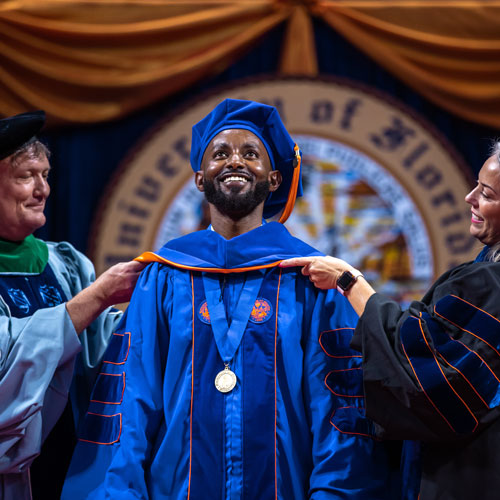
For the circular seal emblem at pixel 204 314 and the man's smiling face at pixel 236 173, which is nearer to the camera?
the circular seal emblem at pixel 204 314

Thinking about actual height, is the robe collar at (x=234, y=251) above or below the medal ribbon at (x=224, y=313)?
above

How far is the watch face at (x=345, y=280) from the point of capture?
227 cm

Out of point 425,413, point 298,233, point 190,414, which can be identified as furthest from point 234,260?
point 298,233

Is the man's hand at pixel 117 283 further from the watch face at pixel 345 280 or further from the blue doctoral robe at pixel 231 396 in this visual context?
the watch face at pixel 345 280

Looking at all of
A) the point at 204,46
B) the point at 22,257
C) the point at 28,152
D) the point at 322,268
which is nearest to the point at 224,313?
the point at 322,268

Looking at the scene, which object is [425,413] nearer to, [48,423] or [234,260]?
[234,260]

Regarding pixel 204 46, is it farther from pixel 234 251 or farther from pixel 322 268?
pixel 322 268

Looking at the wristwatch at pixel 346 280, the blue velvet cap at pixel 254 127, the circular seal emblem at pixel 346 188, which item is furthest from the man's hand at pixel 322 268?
the circular seal emblem at pixel 346 188

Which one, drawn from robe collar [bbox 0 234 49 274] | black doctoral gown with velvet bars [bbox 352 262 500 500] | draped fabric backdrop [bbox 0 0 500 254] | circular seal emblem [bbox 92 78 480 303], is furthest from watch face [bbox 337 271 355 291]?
draped fabric backdrop [bbox 0 0 500 254]

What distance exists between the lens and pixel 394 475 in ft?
7.55

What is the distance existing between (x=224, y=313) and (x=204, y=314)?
63 millimetres

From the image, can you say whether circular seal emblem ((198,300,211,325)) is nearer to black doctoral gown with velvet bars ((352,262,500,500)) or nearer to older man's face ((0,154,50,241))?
black doctoral gown with velvet bars ((352,262,500,500))

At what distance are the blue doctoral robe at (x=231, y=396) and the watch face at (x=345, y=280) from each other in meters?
0.09

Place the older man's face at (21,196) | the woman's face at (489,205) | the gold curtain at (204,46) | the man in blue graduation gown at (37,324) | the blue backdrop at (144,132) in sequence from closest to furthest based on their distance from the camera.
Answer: the woman's face at (489,205) → the man in blue graduation gown at (37,324) → the older man's face at (21,196) → the gold curtain at (204,46) → the blue backdrop at (144,132)
